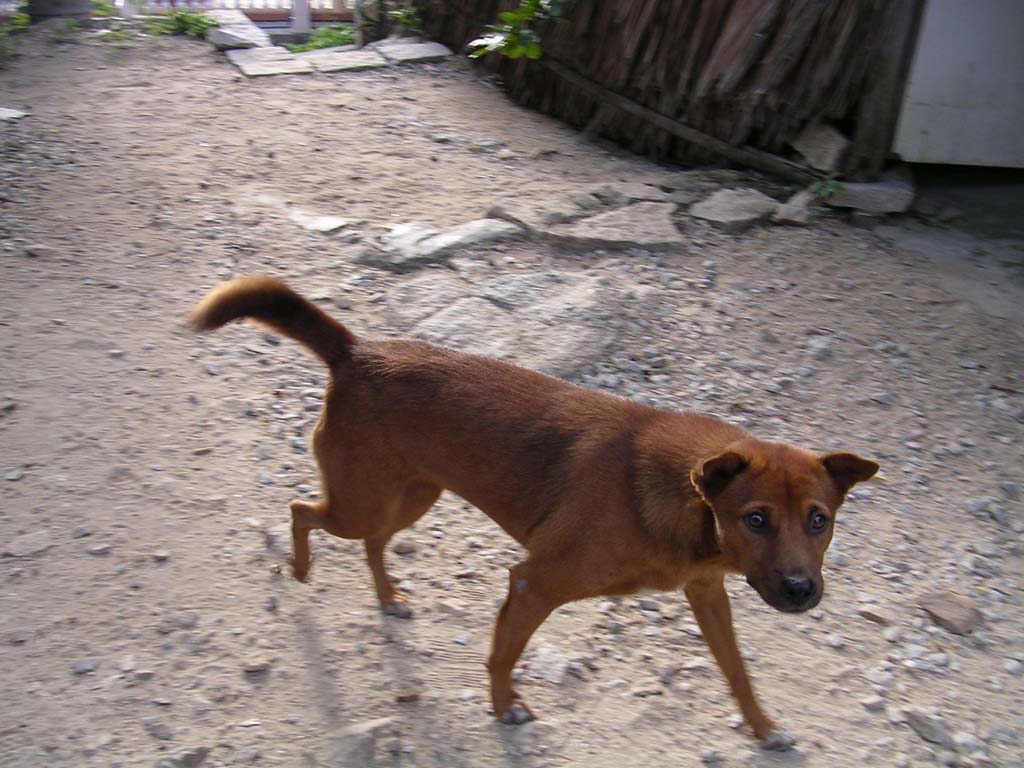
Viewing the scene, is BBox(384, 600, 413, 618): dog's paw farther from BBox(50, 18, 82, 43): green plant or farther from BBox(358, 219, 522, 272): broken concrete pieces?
BBox(50, 18, 82, 43): green plant

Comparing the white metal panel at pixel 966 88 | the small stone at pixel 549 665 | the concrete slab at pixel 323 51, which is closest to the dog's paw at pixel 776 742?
the small stone at pixel 549 665

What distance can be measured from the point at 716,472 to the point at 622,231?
3.65 m

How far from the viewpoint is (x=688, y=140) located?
25.3ft

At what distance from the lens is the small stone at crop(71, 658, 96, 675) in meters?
3.42

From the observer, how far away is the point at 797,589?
2.94 meters

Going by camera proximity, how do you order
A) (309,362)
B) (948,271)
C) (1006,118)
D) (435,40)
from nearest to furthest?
(309,362), (948,271), (1006,118), (435,40)

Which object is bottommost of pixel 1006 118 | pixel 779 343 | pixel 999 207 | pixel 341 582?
pixel 341 582

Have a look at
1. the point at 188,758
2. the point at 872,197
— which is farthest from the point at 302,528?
the point at 872,197

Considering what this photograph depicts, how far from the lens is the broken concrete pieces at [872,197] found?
694 cm

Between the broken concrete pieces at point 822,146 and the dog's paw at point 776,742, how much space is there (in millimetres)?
4626

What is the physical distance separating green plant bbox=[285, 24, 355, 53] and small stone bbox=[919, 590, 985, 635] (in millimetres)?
7883

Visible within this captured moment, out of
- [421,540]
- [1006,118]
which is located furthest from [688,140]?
[421,540]

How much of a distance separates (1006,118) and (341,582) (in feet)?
18.5

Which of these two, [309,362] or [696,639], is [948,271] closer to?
[696,639]
